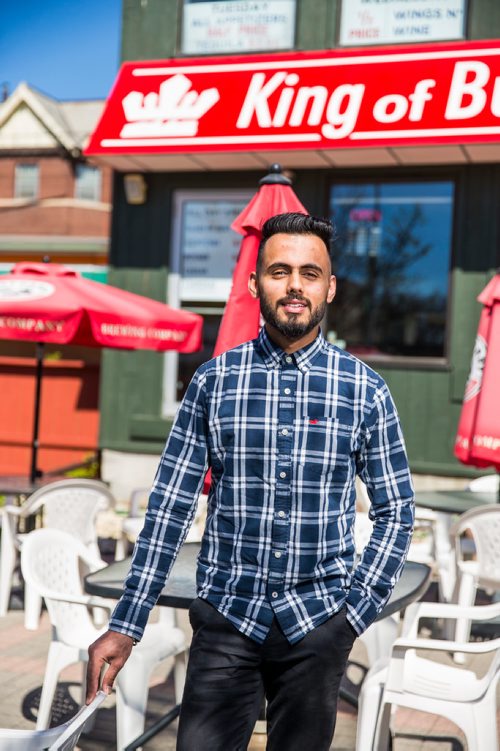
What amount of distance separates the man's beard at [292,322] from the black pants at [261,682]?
2.34 feet

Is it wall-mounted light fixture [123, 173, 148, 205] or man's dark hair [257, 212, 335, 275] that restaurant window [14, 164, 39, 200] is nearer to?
wall-mounted light fixture [123, 173, 148, 205]

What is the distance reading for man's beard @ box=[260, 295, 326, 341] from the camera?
2221 mm

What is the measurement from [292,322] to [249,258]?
2.54 m

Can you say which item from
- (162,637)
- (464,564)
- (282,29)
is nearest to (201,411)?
(162,637)

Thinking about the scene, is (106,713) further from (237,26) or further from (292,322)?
(237,26)

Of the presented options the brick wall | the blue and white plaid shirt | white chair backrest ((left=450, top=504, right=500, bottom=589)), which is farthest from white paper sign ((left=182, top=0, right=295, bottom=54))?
the brick wall

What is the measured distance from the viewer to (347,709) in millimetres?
4562

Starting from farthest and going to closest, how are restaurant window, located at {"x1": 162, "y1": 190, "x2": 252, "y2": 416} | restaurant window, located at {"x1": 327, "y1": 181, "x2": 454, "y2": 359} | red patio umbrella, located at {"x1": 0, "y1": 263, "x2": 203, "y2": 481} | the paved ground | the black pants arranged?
restaurant window, located at {"x1": 162, "y1": 190, "x2": 252, "y2": 416} → restaurant window, located at {"x1": 327, "y1": 181, "x2": 454, "y2": 359} → red patio umbrella, located at {"x1": 0, "y1": 263, "x2": 203, "y2": 481} → the paved ground → the black pants

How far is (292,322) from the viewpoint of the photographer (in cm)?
222

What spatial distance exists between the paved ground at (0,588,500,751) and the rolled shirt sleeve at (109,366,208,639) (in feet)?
6.09

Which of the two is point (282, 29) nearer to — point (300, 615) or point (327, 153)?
point (327, 153)

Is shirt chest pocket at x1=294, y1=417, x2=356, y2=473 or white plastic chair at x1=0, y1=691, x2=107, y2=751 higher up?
shirt chest pocket at x1=294, y1=417, x2=356, y2=473

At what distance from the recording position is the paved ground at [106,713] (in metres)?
4.07

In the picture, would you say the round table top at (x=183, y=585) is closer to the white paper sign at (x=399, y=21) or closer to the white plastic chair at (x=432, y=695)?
the white plastic chair at (x=432, y=695)
